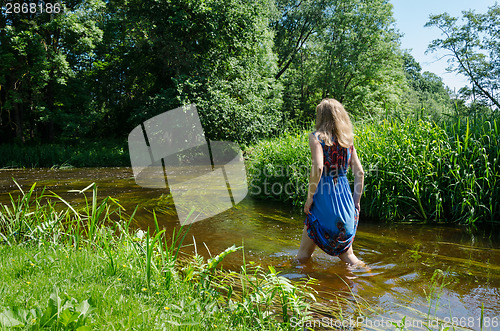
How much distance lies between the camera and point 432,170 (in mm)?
5527

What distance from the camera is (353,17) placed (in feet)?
86.1

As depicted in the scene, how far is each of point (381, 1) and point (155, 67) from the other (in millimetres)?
19520

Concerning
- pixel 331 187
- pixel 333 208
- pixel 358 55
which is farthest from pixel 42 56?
pixel 358 55

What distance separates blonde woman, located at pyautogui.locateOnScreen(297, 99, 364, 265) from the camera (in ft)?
11.1


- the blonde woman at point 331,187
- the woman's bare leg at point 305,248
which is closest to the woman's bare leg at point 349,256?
the blonde woman at point 331,187

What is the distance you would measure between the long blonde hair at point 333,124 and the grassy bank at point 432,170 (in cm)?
249

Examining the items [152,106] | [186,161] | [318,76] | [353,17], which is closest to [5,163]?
[152,106]

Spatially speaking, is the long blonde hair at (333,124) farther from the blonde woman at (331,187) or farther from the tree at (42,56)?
the tree at (42,56)

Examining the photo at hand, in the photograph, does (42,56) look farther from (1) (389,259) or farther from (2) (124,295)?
(1) (389,259)

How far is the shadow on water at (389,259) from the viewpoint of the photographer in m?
2.94

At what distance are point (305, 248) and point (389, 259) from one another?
117 centimetres

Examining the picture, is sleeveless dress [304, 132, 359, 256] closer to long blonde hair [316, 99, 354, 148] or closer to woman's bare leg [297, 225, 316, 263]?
long blonde hair [316, 99, 354, 148]

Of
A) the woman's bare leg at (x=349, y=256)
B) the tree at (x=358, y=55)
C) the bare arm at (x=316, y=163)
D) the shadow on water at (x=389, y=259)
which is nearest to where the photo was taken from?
the shadow on water at (x=389, y=259)

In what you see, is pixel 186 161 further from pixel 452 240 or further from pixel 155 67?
pixel 452 240
